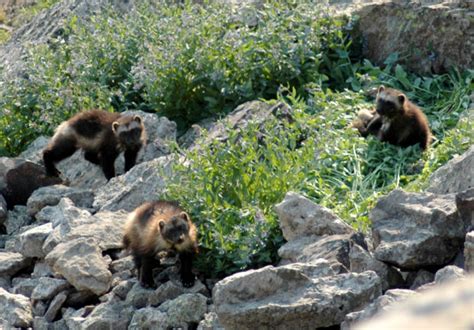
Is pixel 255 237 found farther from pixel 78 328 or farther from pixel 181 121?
pixel 181 121

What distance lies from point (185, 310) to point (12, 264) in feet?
8.55

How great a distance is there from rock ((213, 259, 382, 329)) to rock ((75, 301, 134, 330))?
1.54 m

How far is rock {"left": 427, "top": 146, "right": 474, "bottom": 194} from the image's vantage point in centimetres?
705

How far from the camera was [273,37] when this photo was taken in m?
11.3

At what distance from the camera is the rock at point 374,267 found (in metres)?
6.25

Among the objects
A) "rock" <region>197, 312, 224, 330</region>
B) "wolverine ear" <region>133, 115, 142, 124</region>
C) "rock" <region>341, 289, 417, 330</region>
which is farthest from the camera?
"wolverine ear" <region>133, 115, 142, 124</region>

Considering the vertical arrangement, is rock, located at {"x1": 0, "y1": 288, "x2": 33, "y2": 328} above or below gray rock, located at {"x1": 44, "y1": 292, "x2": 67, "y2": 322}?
above

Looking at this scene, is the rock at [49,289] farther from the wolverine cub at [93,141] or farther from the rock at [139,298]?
the wolverine cub at [93,141]

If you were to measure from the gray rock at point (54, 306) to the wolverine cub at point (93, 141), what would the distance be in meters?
3.63

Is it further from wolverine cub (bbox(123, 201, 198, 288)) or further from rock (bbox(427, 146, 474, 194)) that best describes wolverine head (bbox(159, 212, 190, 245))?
rock (bbox(427, 146, 474, 194))

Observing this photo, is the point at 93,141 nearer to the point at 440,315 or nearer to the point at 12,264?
the point at 12,264

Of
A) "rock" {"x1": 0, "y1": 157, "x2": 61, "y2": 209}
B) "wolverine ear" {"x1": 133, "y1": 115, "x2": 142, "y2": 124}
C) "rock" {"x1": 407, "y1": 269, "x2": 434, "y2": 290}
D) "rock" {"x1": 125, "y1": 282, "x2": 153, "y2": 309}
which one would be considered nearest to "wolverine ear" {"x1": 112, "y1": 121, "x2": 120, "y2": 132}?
"wolverine ear" {"x1": 133, "y1": 115, "x2": 142, "y2": 124}

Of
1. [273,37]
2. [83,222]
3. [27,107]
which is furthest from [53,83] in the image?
[83,222]

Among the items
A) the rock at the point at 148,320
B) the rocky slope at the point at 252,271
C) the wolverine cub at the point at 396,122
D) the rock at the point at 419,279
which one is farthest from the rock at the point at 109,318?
the wolverine cub at the point at 396,122
